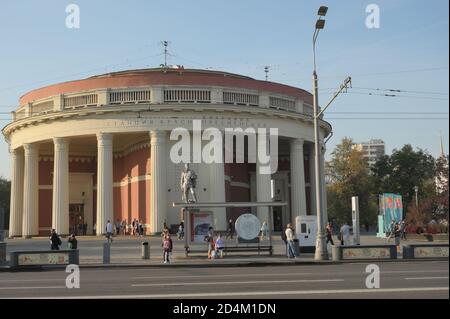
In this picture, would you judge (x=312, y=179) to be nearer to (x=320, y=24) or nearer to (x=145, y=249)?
(x=145, y=249)

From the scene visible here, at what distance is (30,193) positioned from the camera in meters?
50.8

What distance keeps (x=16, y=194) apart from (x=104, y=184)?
40.8ft

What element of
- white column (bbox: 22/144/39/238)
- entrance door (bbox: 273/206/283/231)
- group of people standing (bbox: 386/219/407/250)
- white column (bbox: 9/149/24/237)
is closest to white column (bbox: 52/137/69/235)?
white column (bbox: 22/144/39/238)

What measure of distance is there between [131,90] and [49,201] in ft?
53.8

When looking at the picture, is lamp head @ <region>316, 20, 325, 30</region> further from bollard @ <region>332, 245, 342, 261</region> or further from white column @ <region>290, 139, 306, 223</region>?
white column @ <region>290, 139, 306, 223</region>

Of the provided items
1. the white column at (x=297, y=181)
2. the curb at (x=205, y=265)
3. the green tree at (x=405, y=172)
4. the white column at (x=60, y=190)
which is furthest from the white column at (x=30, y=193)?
the green tree at (x=405, y=172)

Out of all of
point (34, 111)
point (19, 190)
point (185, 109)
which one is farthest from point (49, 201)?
point (185, 109)

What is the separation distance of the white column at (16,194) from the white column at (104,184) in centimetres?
1173

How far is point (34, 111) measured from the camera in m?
50.6

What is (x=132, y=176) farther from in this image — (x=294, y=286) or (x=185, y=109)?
(x=294, y=286)

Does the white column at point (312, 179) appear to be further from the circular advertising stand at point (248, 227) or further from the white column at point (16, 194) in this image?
the white column at point (16, 194)

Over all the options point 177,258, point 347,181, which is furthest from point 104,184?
point 347,181

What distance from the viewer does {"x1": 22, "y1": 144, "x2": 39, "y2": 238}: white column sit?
50.3m

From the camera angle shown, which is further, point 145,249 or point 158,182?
point 158,182
